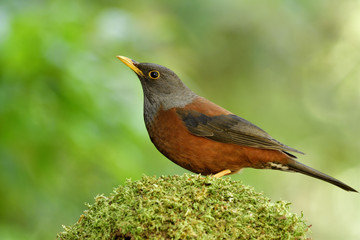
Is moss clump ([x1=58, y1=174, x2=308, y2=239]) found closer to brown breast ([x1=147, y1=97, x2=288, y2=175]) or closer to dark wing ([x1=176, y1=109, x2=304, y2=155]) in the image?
brown breast ([x1=147, y1=97, x2=288, y2=175])

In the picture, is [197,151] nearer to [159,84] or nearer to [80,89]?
[159,84]

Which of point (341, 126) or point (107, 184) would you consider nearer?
point (107, 184)

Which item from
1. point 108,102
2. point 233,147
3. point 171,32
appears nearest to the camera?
point 233,147

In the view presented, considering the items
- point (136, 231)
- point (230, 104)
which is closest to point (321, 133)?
point (230, 104)

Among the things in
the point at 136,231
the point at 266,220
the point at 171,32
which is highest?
the point at 171,32

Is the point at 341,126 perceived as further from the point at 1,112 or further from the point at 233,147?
the point at 1,112

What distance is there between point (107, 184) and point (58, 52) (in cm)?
197

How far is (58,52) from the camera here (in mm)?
5293

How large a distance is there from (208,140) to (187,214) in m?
1.83

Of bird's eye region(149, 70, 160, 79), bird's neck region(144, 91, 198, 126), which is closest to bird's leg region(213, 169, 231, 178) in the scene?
bird's neck region(144, 91, 198, 126)

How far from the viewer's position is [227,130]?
5.11m

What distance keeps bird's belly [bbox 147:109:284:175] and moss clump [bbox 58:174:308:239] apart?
110cm

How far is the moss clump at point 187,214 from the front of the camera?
3.11m

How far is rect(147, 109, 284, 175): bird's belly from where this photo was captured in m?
4.82
